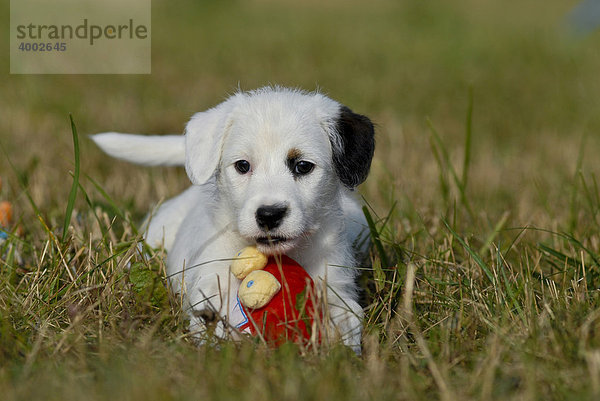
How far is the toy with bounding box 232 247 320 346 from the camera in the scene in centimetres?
334

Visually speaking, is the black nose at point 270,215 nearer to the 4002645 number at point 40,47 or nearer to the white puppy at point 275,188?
the white puppy at point 275,188

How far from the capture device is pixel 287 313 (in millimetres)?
3436

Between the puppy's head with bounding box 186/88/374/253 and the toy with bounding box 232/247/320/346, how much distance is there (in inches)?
7.5

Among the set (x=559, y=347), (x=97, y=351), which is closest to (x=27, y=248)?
(x=97, y=351)

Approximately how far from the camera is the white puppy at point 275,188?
350 cm

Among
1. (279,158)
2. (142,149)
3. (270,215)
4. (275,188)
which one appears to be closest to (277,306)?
(270,215)

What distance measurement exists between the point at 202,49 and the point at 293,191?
11.1 m

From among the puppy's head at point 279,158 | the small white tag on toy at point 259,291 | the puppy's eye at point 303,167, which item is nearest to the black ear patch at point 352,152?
the puppy's head at point 279,158

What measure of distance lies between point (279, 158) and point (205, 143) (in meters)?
0.53

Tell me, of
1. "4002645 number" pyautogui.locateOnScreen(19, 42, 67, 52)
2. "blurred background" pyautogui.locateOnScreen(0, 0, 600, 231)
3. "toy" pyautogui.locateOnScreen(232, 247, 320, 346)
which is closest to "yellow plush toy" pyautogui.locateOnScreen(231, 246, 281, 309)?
"toy" pyautogui.locateOnScreen(232, 247, 320, 346)

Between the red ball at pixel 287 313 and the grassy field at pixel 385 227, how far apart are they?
18 centimetres

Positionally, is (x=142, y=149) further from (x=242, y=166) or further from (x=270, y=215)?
(x=270, y=215)

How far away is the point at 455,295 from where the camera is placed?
13.0 feet

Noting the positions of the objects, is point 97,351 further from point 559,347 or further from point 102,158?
point 102,158
